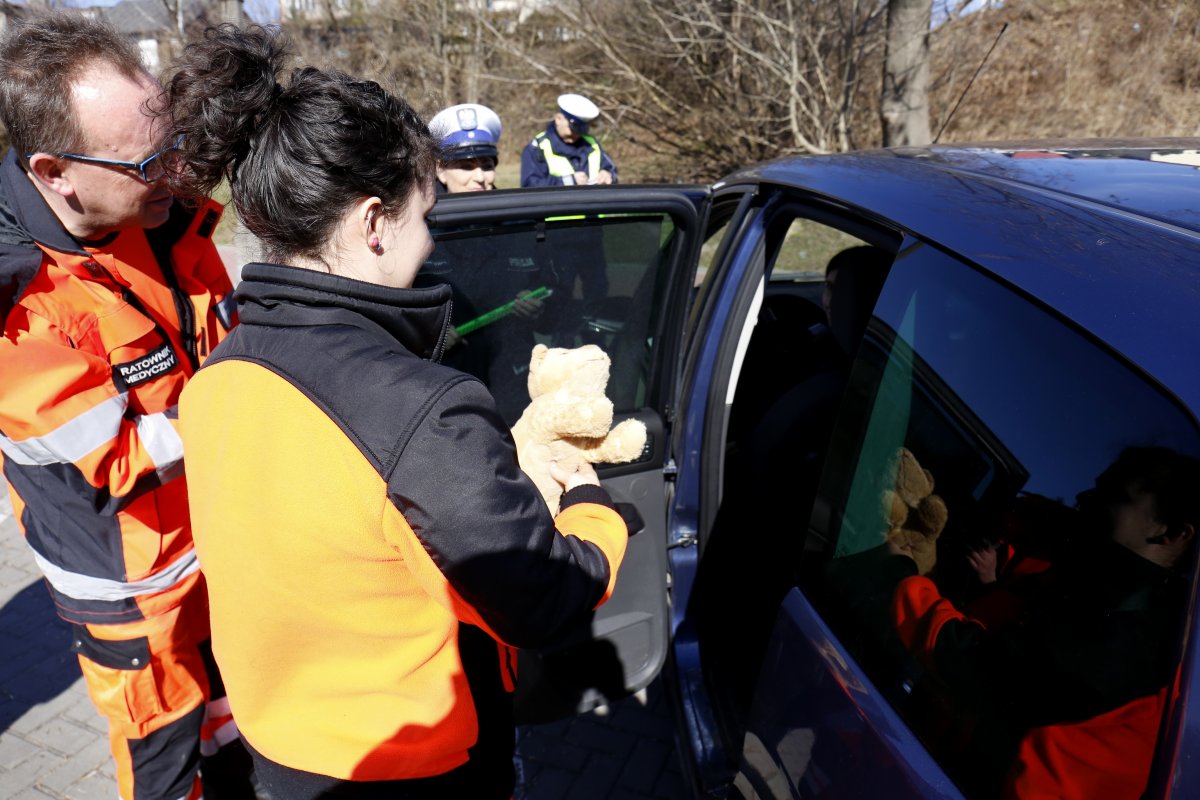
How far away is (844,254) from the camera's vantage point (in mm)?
2561

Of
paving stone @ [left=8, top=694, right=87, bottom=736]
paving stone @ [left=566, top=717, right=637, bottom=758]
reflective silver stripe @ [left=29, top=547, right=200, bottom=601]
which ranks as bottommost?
paving stone @ [left=8, top=694, right=87, bottom=736]

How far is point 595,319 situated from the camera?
2.27 meters

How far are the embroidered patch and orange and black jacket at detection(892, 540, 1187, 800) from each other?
1.70 meters

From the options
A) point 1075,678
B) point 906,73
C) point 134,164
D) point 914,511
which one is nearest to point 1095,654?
point 1075,678

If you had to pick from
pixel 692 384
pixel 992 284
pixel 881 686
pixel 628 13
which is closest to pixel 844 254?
pixel 692 384

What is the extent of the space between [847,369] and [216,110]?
1.84m

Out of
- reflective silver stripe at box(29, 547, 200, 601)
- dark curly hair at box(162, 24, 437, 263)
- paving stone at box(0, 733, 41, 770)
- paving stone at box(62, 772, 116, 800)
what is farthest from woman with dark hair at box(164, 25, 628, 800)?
paving stone at box(0, 733, 41, 770)

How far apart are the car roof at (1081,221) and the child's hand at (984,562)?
0.32 m

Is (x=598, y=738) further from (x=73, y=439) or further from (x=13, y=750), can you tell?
(x=13, y=750)

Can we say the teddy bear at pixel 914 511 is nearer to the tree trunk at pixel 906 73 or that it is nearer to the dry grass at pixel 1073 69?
the tree trunk at pixel 906 73

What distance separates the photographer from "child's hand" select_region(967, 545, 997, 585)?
1.09m

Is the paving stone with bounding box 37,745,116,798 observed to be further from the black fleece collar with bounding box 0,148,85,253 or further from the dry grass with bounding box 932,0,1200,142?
the dry grass with bounding box 932,0,1200,142

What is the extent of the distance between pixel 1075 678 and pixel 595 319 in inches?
60.2

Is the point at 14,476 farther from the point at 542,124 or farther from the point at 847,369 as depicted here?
the point at 542,124
